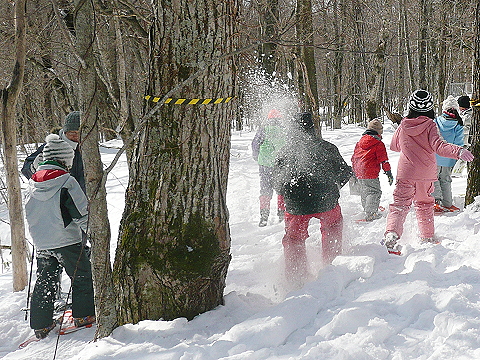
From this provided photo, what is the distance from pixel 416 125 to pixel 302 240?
1.70 meters

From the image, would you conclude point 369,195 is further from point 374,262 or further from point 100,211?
point 100,211

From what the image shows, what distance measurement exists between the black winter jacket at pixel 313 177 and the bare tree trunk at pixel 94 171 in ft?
5.46

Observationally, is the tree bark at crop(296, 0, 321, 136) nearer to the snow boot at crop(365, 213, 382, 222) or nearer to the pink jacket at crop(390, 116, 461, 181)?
the snow boot at crop(365, 213, 382, 222)

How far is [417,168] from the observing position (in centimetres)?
410

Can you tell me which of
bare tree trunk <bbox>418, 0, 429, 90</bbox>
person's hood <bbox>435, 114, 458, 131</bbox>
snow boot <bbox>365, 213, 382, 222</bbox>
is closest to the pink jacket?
snow boot <bbox>365, 213, 382, 222</bbox>

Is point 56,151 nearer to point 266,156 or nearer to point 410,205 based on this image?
point 266,156

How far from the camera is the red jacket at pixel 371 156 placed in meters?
5.61

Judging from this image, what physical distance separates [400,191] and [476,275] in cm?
162

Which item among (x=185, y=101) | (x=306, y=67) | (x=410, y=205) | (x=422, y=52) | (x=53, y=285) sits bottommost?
(x=53, y=285)

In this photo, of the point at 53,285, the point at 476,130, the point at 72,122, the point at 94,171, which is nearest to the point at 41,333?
the point at 53,285

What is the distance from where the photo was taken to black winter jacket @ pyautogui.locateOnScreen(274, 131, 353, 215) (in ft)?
11.7

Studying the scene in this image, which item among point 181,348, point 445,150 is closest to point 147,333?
point 181,348

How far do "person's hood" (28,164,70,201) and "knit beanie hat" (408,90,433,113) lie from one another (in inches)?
135

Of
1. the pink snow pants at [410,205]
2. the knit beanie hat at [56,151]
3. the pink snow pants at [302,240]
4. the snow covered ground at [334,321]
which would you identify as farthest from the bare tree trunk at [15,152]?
the pink snow pants at [410,205]
